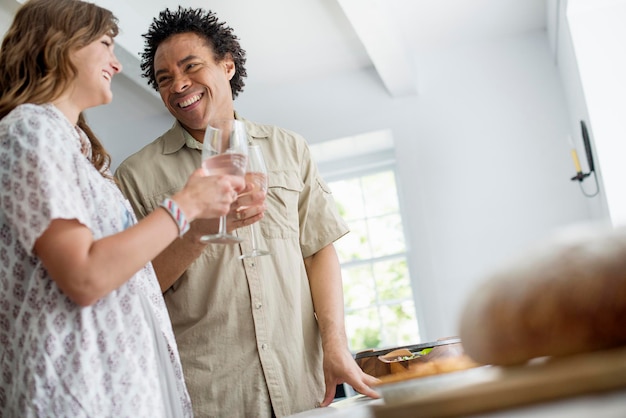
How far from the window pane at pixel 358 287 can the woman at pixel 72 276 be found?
469 cm

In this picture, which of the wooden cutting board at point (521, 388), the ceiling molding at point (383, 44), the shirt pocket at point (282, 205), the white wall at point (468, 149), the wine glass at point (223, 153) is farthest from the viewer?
the white wall at point (468, 149)

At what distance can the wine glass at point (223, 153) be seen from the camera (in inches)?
47.1

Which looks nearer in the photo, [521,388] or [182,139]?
[521,388]

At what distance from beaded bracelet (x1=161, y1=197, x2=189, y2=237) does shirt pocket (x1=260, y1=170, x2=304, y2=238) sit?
68 cm

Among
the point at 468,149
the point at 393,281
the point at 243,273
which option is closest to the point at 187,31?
the point at 243,273

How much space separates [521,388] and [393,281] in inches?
216

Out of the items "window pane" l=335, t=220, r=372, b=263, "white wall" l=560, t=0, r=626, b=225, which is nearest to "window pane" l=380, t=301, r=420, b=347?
"window pane" l=335, t=220, r=372, b=263

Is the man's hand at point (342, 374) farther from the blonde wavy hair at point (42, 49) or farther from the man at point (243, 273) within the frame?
the blonde wavy hair at point (42, 49)

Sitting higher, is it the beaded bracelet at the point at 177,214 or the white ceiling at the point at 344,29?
the white ceiling at the point at 344,29

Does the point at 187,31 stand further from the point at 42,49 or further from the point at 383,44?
the point at 383,44

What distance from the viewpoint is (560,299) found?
356 mm

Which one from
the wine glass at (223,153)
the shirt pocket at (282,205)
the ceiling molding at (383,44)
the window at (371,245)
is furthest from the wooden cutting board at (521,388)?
the window at (371,245)

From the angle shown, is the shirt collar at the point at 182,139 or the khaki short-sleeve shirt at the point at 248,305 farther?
the shirt collar at the point at 182,139

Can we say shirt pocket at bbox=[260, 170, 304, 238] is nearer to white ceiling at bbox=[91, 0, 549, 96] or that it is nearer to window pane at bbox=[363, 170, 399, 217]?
white ceiling at bbox=[91, 0, 549, 96]
